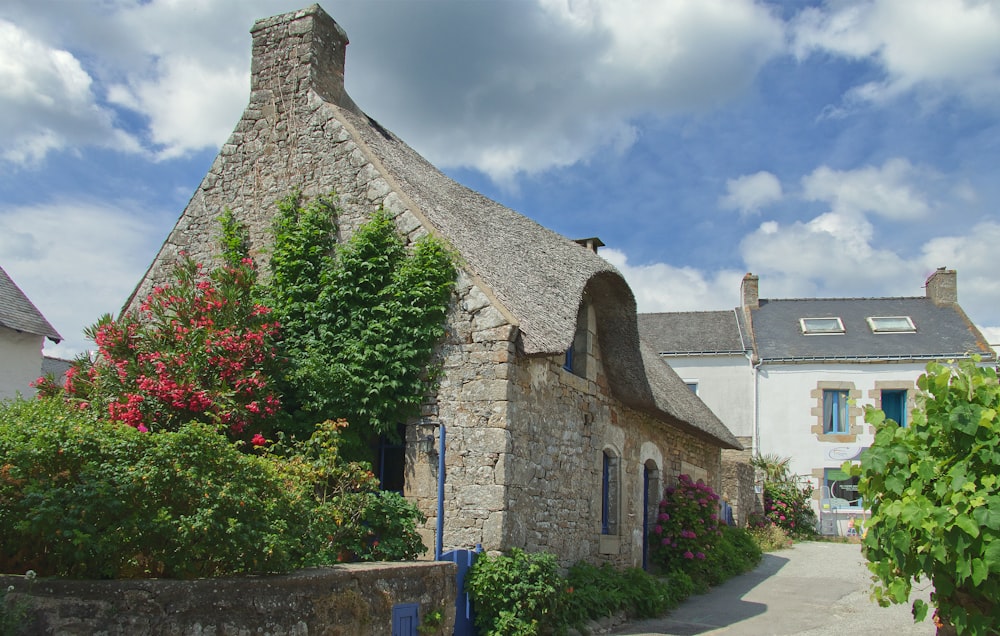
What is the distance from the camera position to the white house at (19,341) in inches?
594

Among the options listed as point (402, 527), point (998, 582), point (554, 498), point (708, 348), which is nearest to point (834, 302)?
point (708, 348)

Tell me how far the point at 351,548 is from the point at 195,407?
2072 mm

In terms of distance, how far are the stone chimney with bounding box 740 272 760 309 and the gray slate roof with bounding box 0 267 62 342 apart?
18.1 metres

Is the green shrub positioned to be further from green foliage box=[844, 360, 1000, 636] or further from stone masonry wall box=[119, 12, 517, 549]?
green foliage box=[844, 360, 1000, 636]

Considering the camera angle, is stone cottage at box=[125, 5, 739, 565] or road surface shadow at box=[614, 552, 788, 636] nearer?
stone cottage at box=[125, 5, 739, 565]

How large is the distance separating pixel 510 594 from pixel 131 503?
A: 3924mm

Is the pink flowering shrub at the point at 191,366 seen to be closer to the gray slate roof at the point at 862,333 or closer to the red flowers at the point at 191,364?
the red flowers at the point at 191,364

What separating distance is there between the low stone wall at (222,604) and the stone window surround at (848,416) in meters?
17.6

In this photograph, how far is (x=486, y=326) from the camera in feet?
27.5

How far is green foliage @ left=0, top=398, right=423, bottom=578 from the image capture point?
15.0 ft

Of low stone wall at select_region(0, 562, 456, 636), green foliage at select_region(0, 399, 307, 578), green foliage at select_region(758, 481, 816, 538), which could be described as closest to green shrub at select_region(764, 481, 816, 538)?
green foliage at select_region(758, 481, 816, 538)

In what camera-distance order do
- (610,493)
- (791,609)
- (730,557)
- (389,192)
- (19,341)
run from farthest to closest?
(19,341), (730,557), (610,493), (791,609), (389,192)

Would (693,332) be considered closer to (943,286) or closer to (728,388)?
(728,388)

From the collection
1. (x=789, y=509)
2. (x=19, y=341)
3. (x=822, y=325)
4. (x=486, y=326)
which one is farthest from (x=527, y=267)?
(x=822, y=325)
